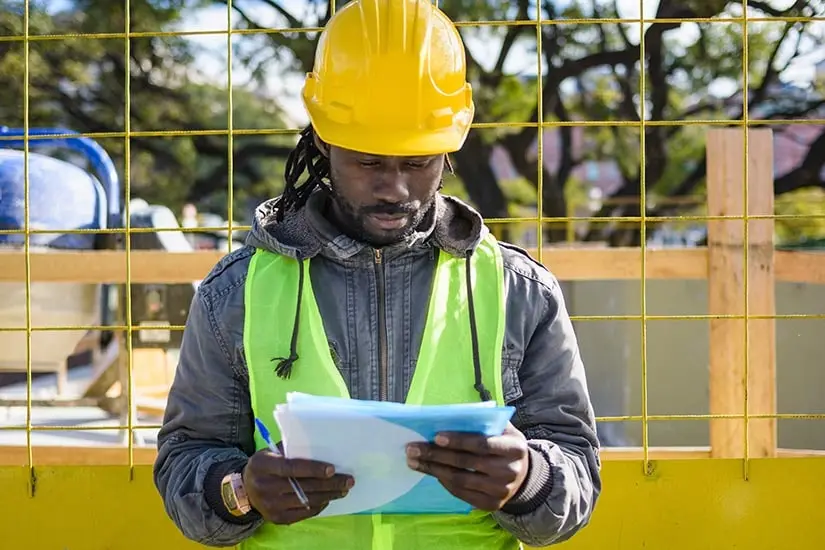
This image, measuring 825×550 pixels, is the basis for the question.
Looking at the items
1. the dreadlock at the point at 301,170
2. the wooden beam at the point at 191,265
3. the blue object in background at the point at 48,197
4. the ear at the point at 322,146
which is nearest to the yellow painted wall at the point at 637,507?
the wooden beam at the point at 191,265

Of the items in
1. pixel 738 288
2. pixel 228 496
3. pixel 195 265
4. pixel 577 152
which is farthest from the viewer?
pixel 577 152

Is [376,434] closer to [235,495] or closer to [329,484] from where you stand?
[329,484]

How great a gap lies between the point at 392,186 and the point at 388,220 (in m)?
0.06

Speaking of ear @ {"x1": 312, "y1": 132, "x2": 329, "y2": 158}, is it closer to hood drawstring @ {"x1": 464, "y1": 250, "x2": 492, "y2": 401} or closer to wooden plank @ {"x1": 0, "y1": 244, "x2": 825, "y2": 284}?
hood drawstring @ {"x1": 464, "y1": 250, "x2": 492, "y2": 401}

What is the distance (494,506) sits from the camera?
1600 mm

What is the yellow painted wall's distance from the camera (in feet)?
10.0

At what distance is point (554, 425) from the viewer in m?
1.86

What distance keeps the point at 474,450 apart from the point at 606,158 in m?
11.9

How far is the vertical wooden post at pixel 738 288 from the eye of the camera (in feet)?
11.4

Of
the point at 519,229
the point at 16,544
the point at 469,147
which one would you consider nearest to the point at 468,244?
the point at 16,544

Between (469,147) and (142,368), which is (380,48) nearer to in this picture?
(142,368)

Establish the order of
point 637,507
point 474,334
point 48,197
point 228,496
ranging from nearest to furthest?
point 228,496, point 474,334, point 637,507, point 48,197

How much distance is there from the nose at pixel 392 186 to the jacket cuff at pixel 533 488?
0.49 metres

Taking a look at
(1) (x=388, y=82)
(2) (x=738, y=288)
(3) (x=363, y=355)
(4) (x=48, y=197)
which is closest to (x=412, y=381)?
(3) (x=363, y=355)
